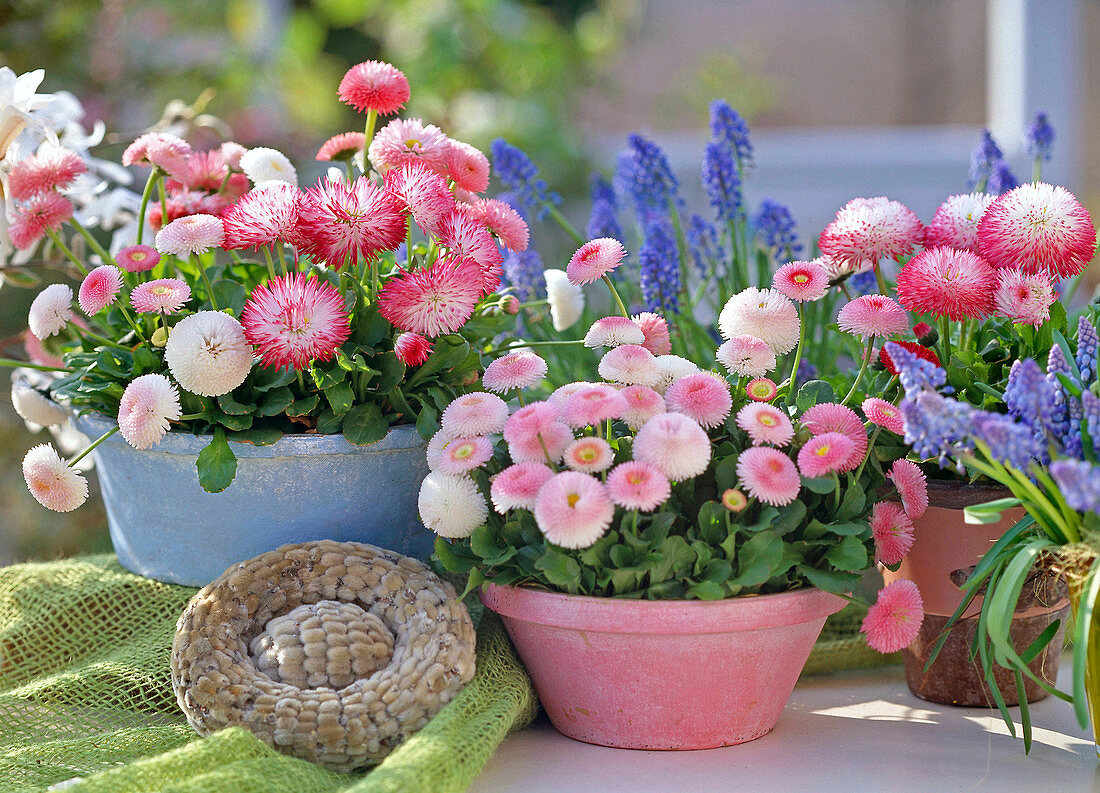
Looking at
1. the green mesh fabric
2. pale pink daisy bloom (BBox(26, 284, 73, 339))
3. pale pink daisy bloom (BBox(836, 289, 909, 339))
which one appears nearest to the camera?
the green mesh fabric

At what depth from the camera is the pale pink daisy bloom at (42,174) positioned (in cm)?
85

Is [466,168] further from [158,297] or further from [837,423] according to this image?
[837,423]

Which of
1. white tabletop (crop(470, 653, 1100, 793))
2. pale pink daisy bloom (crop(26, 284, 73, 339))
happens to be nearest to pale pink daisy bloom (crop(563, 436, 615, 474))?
white tabletop (crop(470, 653, 1100, 793))

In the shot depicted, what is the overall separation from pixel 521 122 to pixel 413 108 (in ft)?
1.31

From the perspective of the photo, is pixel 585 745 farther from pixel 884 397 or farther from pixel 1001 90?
pixel 1001 90

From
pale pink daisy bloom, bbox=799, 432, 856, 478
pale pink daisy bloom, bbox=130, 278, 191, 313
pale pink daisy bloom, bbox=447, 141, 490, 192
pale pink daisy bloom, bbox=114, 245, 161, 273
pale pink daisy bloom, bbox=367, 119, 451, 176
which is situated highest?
pale pink daisy bloom, bbox=367, 119, 451, 176

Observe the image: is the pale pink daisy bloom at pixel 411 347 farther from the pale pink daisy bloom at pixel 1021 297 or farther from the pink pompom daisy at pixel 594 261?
the pale pink daisy bloom at pixel 1021 297

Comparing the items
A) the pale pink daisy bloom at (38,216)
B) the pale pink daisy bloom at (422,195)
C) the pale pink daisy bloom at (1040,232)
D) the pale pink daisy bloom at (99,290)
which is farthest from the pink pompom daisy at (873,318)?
the pale pink daisy bloom at (38,216)

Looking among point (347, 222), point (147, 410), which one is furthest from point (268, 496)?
point (347, 222)

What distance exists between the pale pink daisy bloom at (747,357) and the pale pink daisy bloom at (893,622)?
0.62ft

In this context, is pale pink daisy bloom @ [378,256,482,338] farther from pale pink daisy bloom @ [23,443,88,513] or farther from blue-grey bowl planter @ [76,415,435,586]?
pale pink daisy bloom @ [23,443,88,513]

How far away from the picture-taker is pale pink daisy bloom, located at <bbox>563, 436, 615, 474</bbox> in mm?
691

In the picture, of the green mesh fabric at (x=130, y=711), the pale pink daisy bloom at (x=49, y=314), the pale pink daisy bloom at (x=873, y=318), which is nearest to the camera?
the green mesh fabric at (x=130, y=711)

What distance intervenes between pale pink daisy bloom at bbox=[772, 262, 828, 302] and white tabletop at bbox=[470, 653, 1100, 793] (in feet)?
1.16
